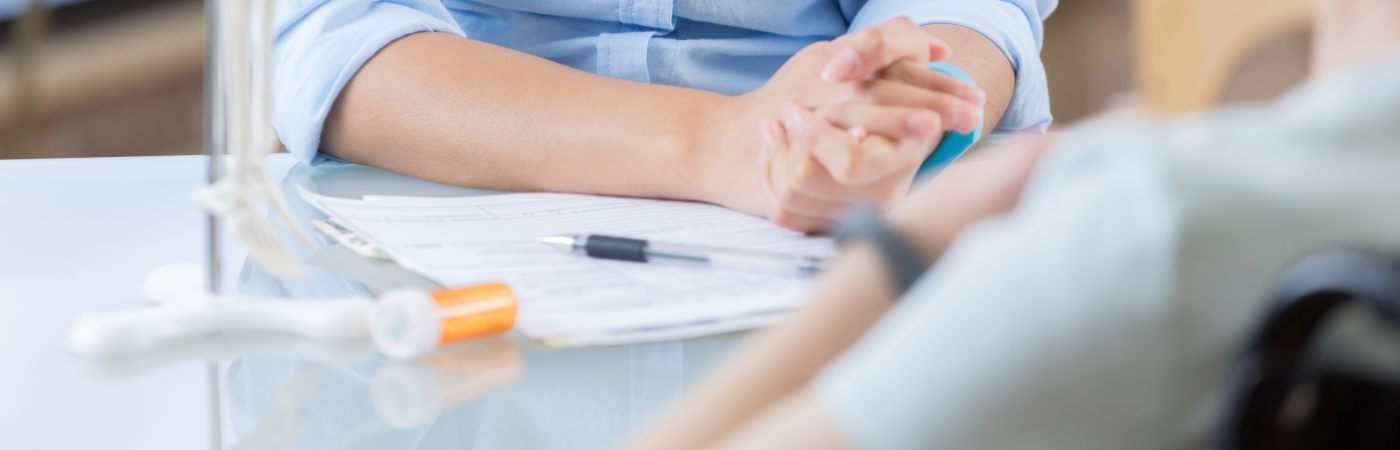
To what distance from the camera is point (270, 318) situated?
17.9 inches

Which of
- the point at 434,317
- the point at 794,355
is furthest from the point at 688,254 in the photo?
the point at 794,355

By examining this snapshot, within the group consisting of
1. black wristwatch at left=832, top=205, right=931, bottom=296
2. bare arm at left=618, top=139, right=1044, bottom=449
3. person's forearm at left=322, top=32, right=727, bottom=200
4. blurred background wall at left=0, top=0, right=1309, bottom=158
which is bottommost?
blurred background wall at left=0, top=0, right=1309, bottom=158

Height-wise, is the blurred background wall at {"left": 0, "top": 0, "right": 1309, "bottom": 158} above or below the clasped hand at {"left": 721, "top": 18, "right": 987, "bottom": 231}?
below

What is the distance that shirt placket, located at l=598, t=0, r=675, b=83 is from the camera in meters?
0.79

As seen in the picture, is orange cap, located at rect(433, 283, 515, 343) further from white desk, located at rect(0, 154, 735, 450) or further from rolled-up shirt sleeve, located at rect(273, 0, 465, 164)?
rolled-up shirt sleeve, located at rect(273, 0, 465, 164)

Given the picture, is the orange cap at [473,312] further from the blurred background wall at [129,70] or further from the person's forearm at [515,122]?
the blurred background wall at [129,70]

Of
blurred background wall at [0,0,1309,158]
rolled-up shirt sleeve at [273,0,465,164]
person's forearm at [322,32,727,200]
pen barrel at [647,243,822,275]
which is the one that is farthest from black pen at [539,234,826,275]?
blurred background wall at [0,0,1309,158]

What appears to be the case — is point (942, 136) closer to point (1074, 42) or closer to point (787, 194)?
point (787, 194)

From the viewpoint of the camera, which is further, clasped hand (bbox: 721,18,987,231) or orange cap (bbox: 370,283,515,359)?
clasped hand (bbox: 721,18,987,231)

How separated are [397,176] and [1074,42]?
199 centimetres

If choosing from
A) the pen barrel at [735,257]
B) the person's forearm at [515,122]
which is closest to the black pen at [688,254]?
the pen barrel at [735,257]

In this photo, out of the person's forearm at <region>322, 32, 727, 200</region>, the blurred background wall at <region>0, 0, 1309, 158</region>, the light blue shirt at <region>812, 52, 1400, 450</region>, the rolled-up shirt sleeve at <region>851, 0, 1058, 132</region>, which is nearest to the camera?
the light blue shirt at <region>812, 52, 1400, 450</region>

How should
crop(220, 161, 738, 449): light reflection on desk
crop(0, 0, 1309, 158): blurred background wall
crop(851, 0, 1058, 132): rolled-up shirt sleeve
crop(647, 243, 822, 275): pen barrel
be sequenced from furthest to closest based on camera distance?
crop(0, 0, 1309, 158): blurred background wall → crop(851, 0, 1058, 132): rolled-up shirt sleeve → crop(647, 243, 822, 275): pen barrel → crop(220, 161, 738, 449): light reflection on desk

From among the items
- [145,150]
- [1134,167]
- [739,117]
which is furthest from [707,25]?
[145,150]
